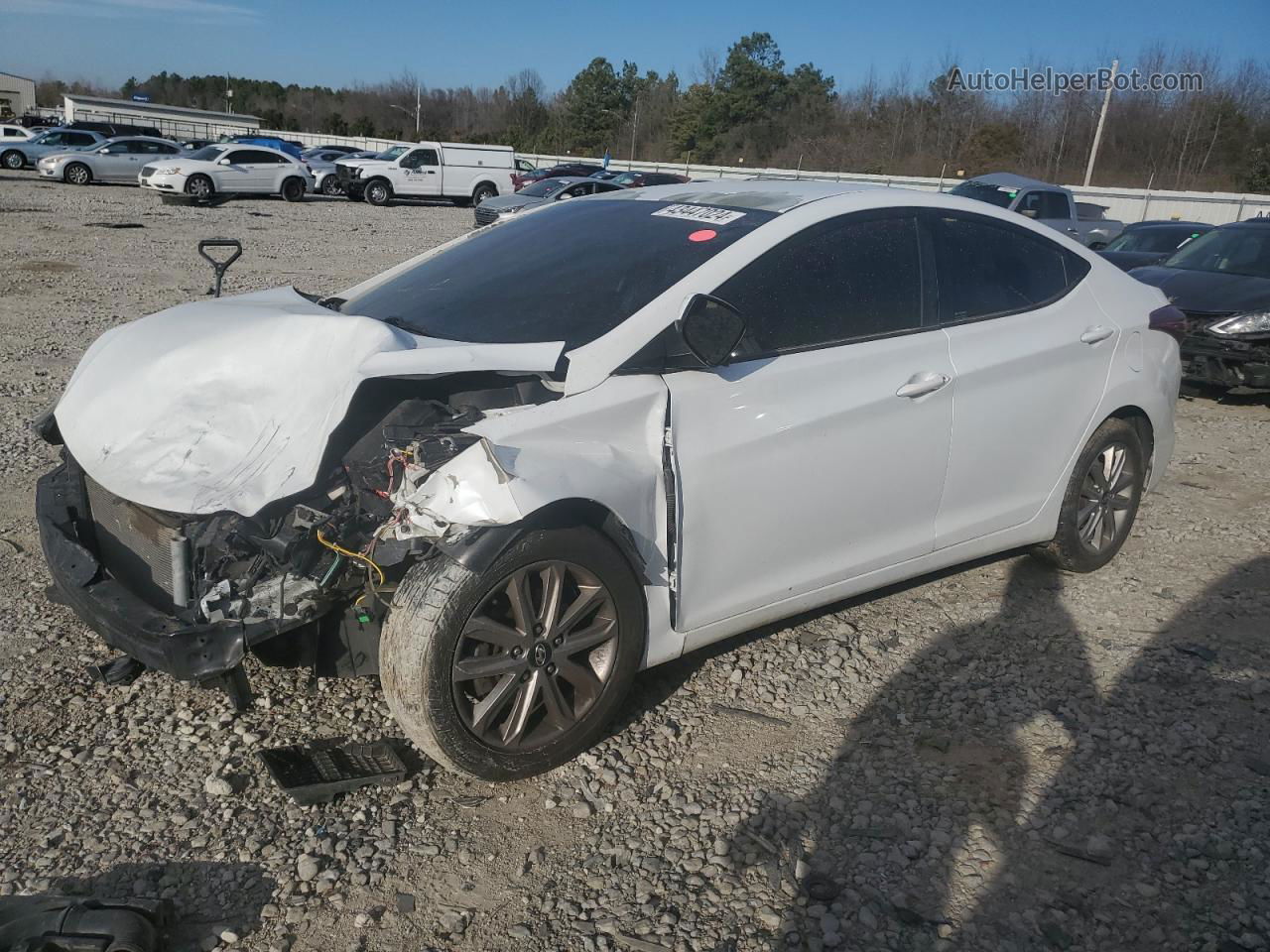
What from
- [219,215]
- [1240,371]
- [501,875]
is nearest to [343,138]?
[219,215]

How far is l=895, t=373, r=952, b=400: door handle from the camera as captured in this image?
12.3 ft

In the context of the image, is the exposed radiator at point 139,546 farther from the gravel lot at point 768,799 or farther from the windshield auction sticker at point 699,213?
the windshield auction sticker at point 699,213

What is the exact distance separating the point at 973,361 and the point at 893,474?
598mm

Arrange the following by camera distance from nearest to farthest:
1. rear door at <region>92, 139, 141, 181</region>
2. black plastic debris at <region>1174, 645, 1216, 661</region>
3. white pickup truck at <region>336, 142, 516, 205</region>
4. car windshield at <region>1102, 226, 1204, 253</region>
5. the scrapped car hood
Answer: black plastic debris at <region>1174, 645, 1216, 661</region> < the scrapped car hood < car windshield at <region>1102, 226, 1204, 253</region> < rear door at <region>92, 139, 141, 181</region> < white pickup truck at <region>336, 142, 516, 205</region>

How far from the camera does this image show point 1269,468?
7.31 m

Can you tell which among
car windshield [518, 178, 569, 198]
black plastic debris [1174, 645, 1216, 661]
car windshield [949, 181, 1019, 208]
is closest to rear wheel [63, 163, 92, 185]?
car windshield [518, 178, 569, 198]

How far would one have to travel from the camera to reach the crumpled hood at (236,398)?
2.99 m

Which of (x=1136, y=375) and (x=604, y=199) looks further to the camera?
(x=1136, y=375)

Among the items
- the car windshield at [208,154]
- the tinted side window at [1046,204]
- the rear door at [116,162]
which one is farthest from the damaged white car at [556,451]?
the rear door at [116,162]

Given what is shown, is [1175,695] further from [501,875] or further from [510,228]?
[510,228]

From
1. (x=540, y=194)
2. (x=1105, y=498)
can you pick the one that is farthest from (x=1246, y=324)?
(x=540, y=194)

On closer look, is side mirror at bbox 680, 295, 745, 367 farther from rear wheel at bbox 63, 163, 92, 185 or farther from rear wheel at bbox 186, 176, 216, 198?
rear wheel at bbox 63, 163, 92, 185

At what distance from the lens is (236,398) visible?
3.22 m

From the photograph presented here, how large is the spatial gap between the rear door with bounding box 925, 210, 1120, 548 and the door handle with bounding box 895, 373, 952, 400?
0.12 m
